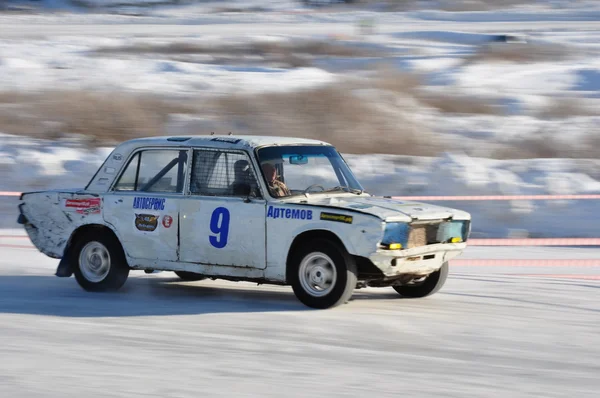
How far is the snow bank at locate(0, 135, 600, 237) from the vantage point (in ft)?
50.2

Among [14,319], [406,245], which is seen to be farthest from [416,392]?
[14,319]

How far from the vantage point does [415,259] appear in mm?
8508

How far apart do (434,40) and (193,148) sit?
26.9 m

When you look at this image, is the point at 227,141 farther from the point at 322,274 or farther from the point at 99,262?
the point at 99,262

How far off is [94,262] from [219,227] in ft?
5.10

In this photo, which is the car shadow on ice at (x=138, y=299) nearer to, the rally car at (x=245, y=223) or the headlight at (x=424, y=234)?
the rally car at (x=245, y=223)

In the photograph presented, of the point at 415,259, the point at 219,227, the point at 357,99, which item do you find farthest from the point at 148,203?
the point at 357,99

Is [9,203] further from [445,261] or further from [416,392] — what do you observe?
[416,392]

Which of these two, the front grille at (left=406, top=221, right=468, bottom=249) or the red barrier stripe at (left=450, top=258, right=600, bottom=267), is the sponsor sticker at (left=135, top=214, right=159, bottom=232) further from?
the red barrier stripe at (left=450, top=258, right=600, bottom=267)

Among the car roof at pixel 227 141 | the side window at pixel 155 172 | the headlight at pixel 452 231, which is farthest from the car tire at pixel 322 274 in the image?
the side window at pixel 155 172

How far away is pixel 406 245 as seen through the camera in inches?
327

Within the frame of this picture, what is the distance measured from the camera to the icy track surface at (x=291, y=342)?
615 centimetres

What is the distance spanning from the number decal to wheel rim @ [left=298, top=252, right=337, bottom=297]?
0.80 metres

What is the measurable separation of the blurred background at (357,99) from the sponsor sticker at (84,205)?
7.08 meters
